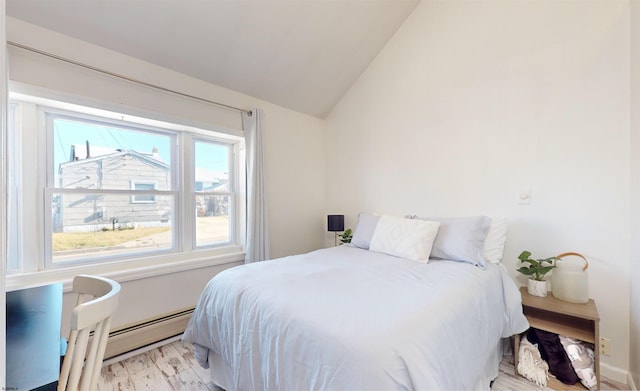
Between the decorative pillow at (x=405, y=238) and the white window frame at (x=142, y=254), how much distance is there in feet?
4.75

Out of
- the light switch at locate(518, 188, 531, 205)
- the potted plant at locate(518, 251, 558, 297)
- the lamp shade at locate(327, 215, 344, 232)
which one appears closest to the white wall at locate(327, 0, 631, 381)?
the light switch at locate(518, 188, 531, 205)

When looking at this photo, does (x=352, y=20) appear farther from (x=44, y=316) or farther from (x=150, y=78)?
(x=44, y=316)

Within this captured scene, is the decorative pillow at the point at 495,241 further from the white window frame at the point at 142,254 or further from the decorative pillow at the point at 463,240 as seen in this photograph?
the white window frame at the point at 142,254

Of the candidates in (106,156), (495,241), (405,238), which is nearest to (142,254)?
(106,156)

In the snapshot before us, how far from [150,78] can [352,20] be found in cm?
189

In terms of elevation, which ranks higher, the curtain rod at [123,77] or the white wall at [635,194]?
the curtain rod at [123,77]

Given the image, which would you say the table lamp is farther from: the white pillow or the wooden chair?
the wooden chair

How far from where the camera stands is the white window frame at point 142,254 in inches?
74.9

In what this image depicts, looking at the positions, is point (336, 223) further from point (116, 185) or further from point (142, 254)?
point (116, 185)

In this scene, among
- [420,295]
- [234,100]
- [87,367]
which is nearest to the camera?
[87,367]

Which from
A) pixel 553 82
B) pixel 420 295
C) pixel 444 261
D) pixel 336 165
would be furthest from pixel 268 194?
pixel 553 82

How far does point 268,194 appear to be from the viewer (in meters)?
3.07

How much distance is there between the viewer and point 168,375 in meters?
1.92

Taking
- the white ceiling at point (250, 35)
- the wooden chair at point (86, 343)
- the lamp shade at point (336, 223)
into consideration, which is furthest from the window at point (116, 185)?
the wooden chair at point (86, 343)
